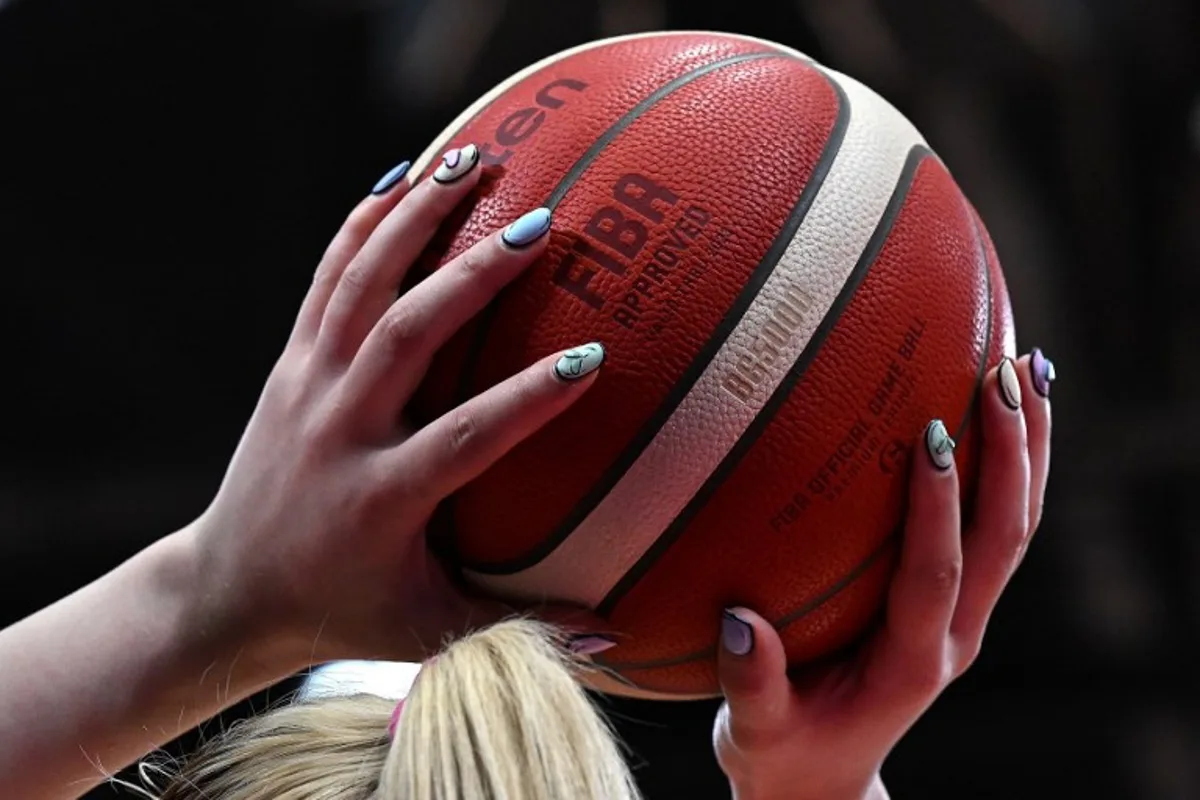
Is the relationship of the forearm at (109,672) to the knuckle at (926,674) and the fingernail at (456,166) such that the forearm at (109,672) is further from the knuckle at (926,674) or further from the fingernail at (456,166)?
the knuckle at (926,674)

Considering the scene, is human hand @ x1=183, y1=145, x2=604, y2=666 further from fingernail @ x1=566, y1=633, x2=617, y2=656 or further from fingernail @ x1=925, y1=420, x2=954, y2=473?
fingernail @ x1=925, y1=420, x2=954, y2=473

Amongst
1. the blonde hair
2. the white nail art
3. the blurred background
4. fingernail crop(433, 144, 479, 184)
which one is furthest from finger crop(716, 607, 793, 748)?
the blurred background

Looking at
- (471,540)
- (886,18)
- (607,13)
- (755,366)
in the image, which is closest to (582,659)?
(471,540)

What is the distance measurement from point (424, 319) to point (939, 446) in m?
0.31

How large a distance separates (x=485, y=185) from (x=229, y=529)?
0.86ft

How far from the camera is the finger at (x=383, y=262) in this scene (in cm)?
69

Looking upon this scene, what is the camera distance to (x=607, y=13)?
2.50m

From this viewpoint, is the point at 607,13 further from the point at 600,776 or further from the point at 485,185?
the point at 600,776

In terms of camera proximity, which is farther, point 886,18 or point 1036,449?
point 886,18

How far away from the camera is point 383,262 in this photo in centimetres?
69

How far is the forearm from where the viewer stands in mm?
726

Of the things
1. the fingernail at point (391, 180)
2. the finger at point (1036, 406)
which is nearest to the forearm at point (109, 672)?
the fingernail at point (391, 180)

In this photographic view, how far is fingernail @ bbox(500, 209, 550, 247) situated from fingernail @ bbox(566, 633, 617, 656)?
241 mm

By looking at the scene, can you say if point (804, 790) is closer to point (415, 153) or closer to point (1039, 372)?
point (1039, 372)
